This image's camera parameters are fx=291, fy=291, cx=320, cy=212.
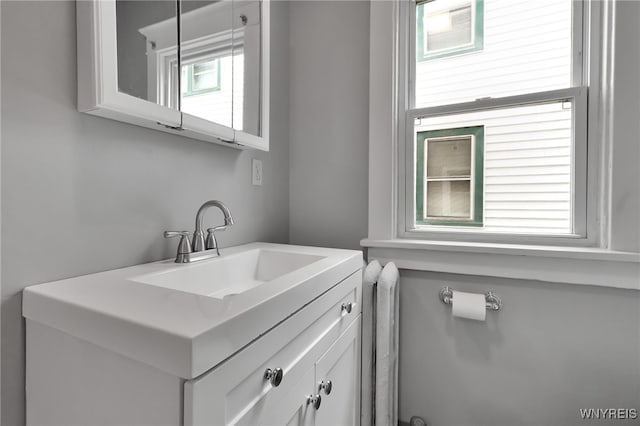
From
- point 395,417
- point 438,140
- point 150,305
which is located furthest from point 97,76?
point 395,417

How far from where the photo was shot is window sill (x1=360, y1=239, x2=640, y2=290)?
92 centimetres

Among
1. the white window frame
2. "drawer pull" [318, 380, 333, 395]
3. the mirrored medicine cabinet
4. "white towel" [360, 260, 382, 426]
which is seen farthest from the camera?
"white towel" [360, 260, 382, 426]

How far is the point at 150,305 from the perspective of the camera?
49 cm

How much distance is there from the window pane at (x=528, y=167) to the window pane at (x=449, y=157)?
0.07 metres

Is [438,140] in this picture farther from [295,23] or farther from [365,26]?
[295,23]

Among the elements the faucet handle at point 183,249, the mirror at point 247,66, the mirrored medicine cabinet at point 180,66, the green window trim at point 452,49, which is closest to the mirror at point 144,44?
the mirrored medicine cabinet at point 180,66

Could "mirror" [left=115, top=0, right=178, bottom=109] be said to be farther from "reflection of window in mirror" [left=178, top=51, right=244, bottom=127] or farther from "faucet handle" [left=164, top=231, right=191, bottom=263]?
"faucet handle" [left=164, top=231, right=191, bottom=263]

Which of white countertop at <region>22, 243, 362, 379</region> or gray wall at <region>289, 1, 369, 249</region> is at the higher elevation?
gray wall at <region>289, 1, 369, 249</region>

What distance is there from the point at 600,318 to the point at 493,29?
3.67 feet

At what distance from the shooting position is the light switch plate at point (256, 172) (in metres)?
1.25

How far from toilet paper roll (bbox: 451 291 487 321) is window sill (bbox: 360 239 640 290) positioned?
0.09 meters

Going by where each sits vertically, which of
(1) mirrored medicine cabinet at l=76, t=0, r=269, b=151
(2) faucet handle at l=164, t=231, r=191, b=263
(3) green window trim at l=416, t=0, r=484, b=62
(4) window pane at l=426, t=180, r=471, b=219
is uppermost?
(3) green window trim at l=416, t=0, r=484, b=62

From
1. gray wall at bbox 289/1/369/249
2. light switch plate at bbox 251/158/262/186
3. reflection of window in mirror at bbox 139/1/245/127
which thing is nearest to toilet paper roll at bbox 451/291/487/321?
gray wall at bbox 289/1/369/249

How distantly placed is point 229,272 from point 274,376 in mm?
453
